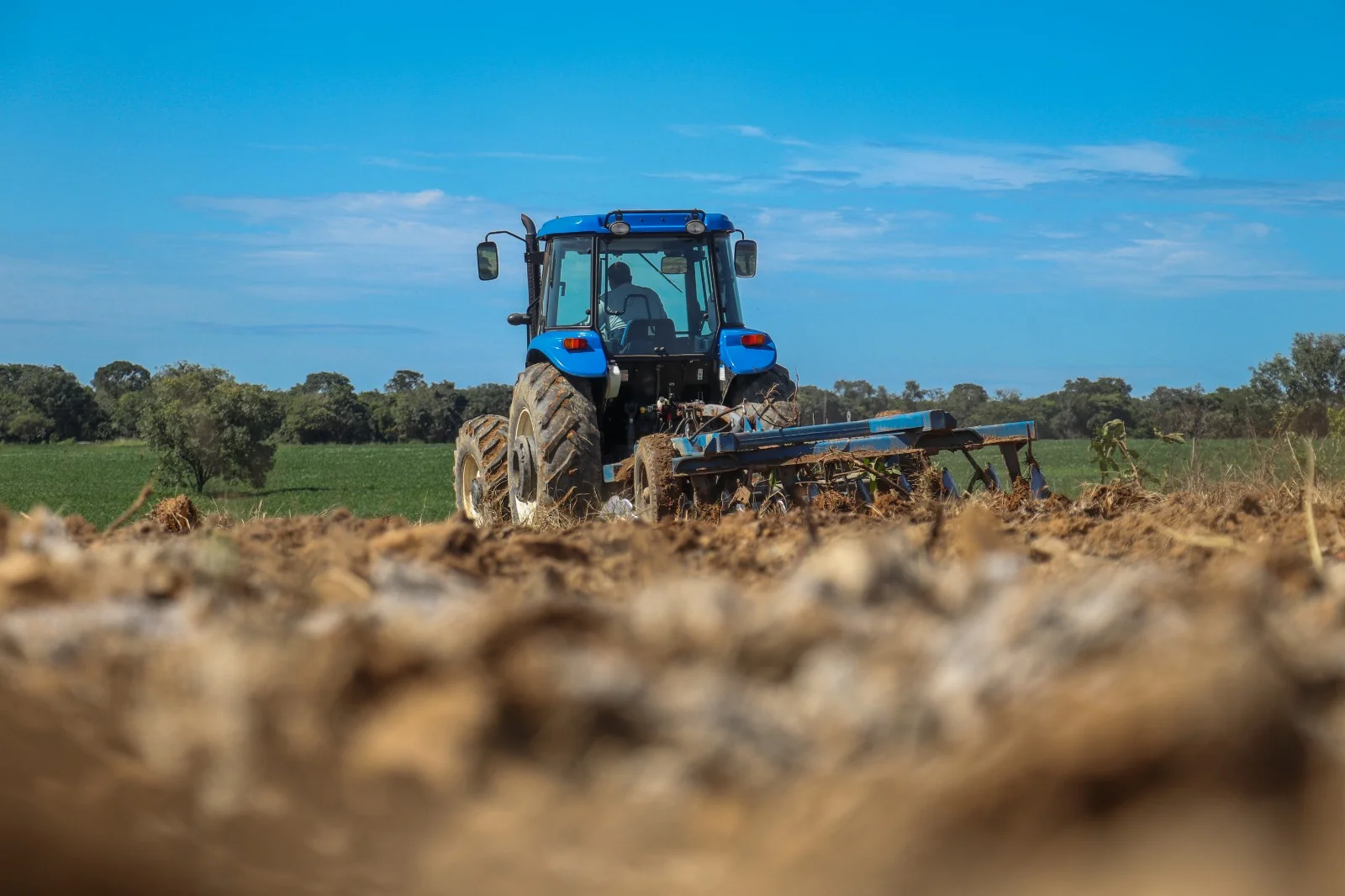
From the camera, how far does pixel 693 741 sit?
4.09 ft

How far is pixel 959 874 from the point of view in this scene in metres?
1.09

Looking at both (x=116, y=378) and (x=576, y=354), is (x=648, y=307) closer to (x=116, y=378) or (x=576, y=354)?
(x=576, y=354)

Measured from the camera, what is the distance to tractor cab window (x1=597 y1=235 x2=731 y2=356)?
861 centimetres

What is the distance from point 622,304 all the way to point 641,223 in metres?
0.60

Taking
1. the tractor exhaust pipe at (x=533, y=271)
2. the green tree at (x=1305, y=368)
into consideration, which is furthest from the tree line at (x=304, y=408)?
the tractor exhaust pipe at (x=533, y=271)

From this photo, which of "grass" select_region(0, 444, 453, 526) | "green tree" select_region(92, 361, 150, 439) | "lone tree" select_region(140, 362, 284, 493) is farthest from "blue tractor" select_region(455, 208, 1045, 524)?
"green tree" select_region(92, 361, 150, 439)

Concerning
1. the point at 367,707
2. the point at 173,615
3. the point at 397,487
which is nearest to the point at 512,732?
the point at 367,707

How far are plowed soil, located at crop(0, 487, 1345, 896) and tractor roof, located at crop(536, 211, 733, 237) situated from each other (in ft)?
22.8

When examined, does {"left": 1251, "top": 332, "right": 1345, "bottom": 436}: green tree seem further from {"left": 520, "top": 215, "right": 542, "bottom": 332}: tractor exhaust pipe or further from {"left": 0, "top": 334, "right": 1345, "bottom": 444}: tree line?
{"left": 520, "top": 215, "right": 542, "bottom": 332}: tractor exhaust pipe

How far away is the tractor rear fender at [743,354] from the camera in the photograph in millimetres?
8172

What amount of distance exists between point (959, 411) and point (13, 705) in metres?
24.0

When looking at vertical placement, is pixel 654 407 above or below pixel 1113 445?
above

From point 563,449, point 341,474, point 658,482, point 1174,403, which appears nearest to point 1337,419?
point 1174,403

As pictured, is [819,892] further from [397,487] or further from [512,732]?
[397,487]
